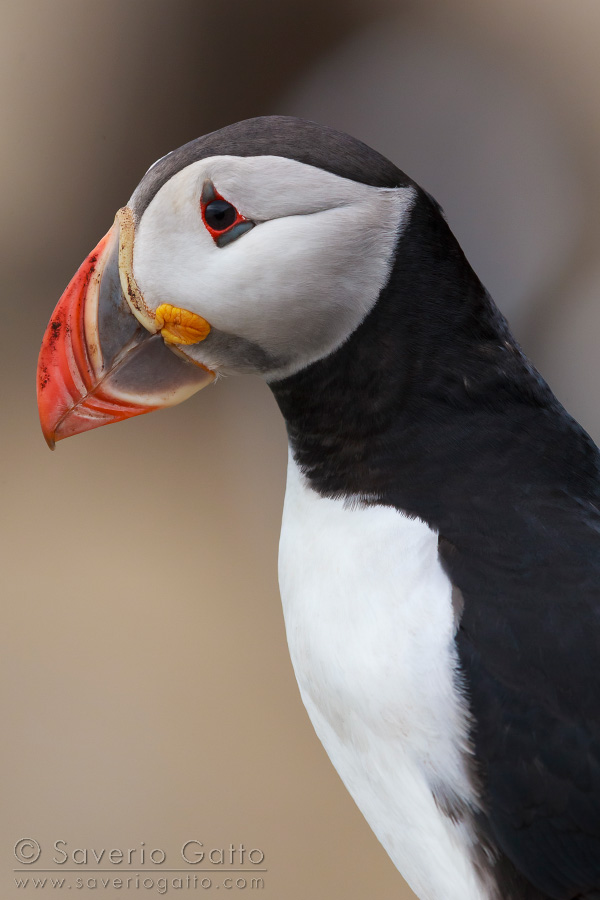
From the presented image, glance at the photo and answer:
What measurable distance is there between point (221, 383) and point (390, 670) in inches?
75.9

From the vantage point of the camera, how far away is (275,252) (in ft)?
2.38

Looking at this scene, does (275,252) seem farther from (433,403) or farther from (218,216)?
(433,403)

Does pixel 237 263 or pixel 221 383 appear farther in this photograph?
pixel 221 383

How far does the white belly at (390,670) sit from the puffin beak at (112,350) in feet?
0.66

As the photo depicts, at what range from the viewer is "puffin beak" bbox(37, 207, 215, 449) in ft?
2.60

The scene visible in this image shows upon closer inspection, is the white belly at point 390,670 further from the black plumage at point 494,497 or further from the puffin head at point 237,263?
the puffin head at point 237,263

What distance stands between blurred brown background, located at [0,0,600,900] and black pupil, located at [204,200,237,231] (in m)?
1.51

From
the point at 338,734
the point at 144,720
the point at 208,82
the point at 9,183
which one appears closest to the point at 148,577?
the point at 144,720

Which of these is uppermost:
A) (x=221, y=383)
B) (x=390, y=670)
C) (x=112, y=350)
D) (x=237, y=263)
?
(x=237, y=263)

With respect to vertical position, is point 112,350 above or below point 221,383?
above

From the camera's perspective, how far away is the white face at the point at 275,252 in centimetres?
72

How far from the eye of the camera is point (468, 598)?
2.30 ft

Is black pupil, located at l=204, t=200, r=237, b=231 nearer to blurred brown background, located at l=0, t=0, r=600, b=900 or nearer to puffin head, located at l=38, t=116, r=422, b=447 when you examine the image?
puffin head, located at l=38, t=116, r=422, b=447

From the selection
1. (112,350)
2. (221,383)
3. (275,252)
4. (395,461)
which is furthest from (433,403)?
(221,383)
